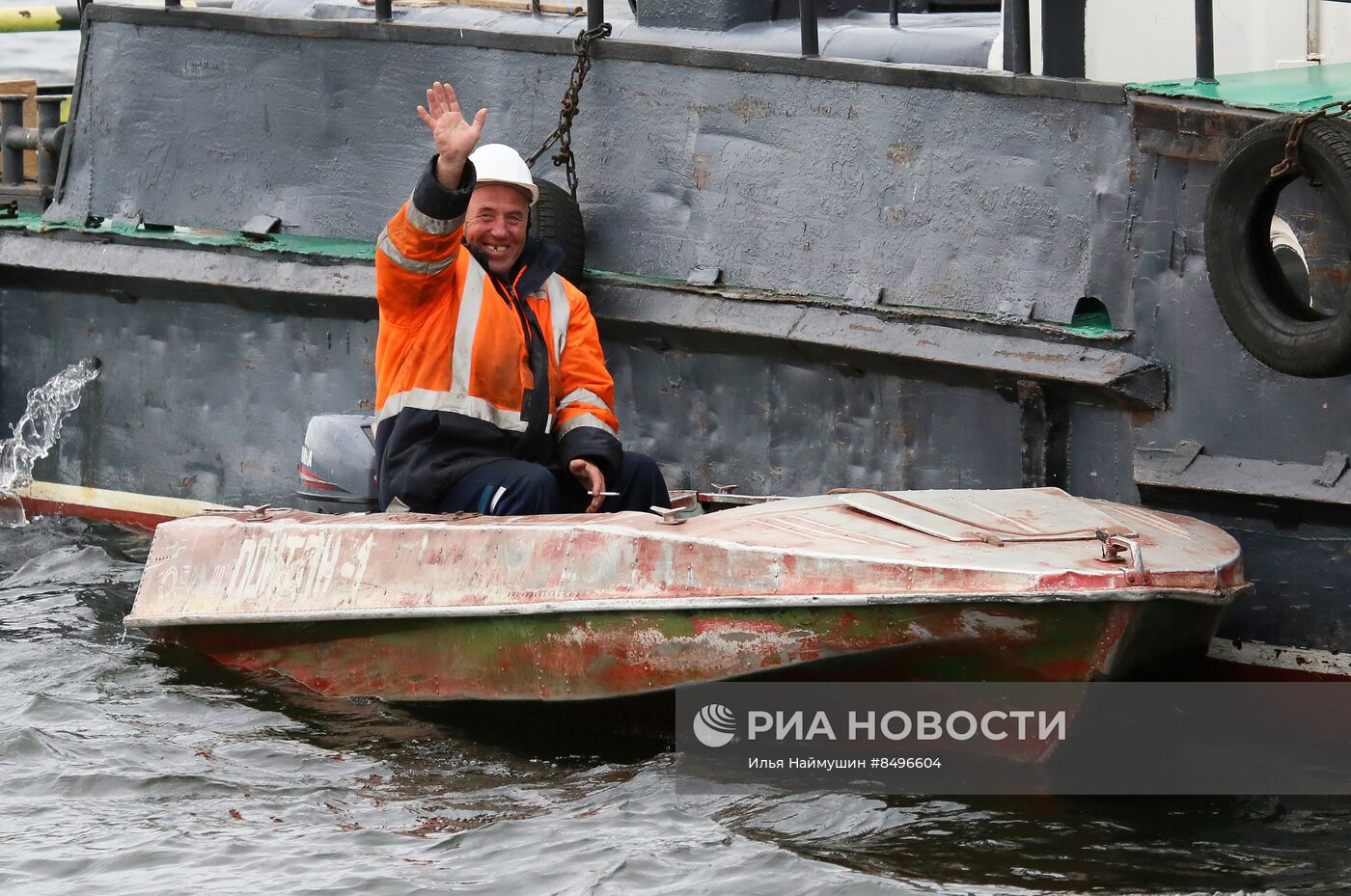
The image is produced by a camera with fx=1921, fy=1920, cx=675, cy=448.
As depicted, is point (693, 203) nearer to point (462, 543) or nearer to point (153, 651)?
point (462, 543)

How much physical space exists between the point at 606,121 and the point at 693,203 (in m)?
0.44

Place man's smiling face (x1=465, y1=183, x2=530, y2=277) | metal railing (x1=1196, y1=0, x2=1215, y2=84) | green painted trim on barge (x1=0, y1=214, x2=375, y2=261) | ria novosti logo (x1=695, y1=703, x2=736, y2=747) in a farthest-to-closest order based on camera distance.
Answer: green painted trim on barge (x1=0, y1=214, x2=375, y2=261) → man's smiling face (x1=465, y1=183, x2=530, y2=277) → metal railing (x1=1196, y1=0, x2=1215, y2=84) → ria novosti logo (x1=695, y1=703, x2=736, y2=747)

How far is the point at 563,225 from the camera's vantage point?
6141 mm

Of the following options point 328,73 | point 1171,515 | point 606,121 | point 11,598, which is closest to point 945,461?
point 1171,515

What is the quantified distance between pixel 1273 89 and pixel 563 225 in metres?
2.21

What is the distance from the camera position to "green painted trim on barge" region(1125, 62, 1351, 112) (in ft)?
A: 15.9

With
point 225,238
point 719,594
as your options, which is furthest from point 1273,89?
point 225,238

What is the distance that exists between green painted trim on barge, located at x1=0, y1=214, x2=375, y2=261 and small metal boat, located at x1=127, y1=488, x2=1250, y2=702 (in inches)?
57.2

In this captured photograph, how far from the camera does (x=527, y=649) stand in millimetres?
4949

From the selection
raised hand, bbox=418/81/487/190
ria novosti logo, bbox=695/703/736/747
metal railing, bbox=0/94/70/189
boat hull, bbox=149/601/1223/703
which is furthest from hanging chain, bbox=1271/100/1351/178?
metal railing, bbox=0/94/70/189

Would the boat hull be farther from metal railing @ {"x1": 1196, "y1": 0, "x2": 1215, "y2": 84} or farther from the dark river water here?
metal railing @ {"x1": 1196, "y1": 0, "x2": 1215, "y2": 84}

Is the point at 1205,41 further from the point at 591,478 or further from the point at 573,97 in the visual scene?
the point at 591,478

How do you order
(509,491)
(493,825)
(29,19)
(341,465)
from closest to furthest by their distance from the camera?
(493,825)
(509,491)
(341,465)
(29,19)

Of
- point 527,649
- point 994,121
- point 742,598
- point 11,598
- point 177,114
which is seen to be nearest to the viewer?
point 742,598
